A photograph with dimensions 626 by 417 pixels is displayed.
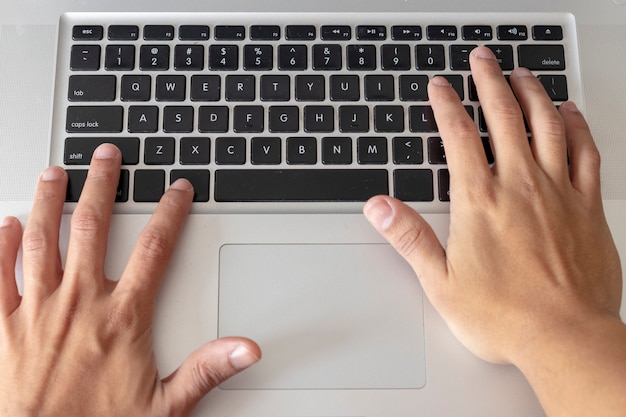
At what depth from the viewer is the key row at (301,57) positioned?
0.76 metres

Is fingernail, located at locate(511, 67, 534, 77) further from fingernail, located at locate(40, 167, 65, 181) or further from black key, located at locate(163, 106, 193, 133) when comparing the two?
fingernail, located at locate(40, 167, 65, 181)

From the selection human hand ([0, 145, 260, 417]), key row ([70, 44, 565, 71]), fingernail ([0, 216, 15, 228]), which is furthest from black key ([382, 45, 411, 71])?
fingernail ([0, 216, 15, 228])

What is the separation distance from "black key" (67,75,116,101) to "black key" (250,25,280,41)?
194 millimetres

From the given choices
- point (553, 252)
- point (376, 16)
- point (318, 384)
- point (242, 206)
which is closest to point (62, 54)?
point (242, 206)

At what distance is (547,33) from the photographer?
0.78 m

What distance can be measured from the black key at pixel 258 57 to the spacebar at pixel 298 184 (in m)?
0.14

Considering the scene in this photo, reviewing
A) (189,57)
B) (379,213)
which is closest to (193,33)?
(189,57)

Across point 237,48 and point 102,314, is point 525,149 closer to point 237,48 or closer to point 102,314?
point 237,48

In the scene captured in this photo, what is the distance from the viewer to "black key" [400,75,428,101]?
2.48ft

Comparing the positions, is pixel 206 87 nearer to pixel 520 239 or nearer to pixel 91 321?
pixel 91 321

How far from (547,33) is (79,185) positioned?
653 millimetres

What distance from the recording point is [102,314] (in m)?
0.67

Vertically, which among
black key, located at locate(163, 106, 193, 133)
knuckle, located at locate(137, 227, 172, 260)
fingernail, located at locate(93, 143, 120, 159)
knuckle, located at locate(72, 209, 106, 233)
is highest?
black key, located at locate(163, 106, 193, 133)

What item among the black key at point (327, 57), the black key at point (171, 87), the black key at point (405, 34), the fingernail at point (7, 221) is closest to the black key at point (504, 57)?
the black key at point (405, 34)
